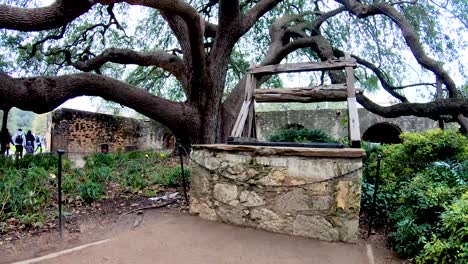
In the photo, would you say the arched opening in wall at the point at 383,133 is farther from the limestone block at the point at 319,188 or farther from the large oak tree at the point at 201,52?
the limestone block at the point at 319,188

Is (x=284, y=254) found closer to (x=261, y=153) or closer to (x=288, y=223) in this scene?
(x=288, y=223)

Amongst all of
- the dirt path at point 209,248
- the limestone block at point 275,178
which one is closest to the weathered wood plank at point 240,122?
the limestone block at point 275,178

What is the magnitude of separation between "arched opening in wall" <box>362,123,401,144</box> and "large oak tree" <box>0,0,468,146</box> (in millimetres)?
5385

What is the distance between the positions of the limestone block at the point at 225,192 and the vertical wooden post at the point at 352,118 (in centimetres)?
138

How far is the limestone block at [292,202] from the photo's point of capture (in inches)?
121

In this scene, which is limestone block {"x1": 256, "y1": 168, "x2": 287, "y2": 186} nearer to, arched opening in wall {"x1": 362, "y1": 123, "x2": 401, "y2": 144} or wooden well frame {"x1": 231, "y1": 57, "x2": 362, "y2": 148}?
wooden well frame {"x1": 231, "y1": 57, "x2": 362, "y2": 148}

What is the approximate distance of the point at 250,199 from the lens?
10.9ft

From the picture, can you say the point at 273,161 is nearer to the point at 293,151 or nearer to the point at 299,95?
the point at 293,151

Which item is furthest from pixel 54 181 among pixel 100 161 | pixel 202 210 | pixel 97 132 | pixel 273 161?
pixel 97 132

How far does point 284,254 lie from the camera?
105 inches

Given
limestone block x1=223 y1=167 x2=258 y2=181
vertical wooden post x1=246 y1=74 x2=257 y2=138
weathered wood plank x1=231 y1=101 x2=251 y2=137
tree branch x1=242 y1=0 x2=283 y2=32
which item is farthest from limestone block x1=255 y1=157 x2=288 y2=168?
tree branch x1=242 y1=0 x2=283 y2=32

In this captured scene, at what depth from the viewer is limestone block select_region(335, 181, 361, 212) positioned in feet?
9.59

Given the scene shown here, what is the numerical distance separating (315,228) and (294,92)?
2.25 metres

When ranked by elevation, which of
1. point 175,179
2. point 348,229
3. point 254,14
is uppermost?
point 254,14
